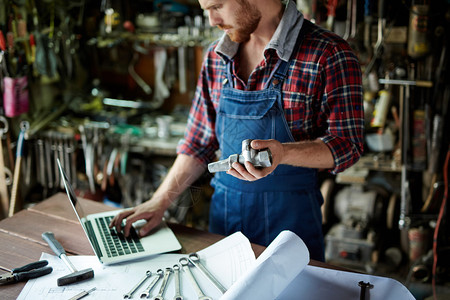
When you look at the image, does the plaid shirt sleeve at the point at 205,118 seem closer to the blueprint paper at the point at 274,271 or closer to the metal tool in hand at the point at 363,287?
the blueprint paper at the point at 274,271

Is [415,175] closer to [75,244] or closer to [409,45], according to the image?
[409,45]

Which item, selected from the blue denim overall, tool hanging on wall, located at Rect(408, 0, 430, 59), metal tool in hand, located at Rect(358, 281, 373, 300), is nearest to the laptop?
the blue denim overall

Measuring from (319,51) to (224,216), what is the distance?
687 millimetres

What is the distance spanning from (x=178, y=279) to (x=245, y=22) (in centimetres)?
87

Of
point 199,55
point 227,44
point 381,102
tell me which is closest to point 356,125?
point 227,44

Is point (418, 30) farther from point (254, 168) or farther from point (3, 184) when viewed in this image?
point (3, 184)

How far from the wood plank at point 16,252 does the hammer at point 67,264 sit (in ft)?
0.09

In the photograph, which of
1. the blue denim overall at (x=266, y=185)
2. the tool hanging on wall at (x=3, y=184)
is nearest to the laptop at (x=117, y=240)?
the blue denim overall at (x=266, y=185)

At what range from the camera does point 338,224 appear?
3086mm

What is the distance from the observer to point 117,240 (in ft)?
4.84

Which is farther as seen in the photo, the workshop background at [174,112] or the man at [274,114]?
the workshop background at [174,112]

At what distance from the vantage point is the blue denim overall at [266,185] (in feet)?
5.21

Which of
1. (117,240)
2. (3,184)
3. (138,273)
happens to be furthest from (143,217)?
(3,184)

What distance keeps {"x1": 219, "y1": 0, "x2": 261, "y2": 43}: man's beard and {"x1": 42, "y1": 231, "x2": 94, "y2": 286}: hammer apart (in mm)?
904
